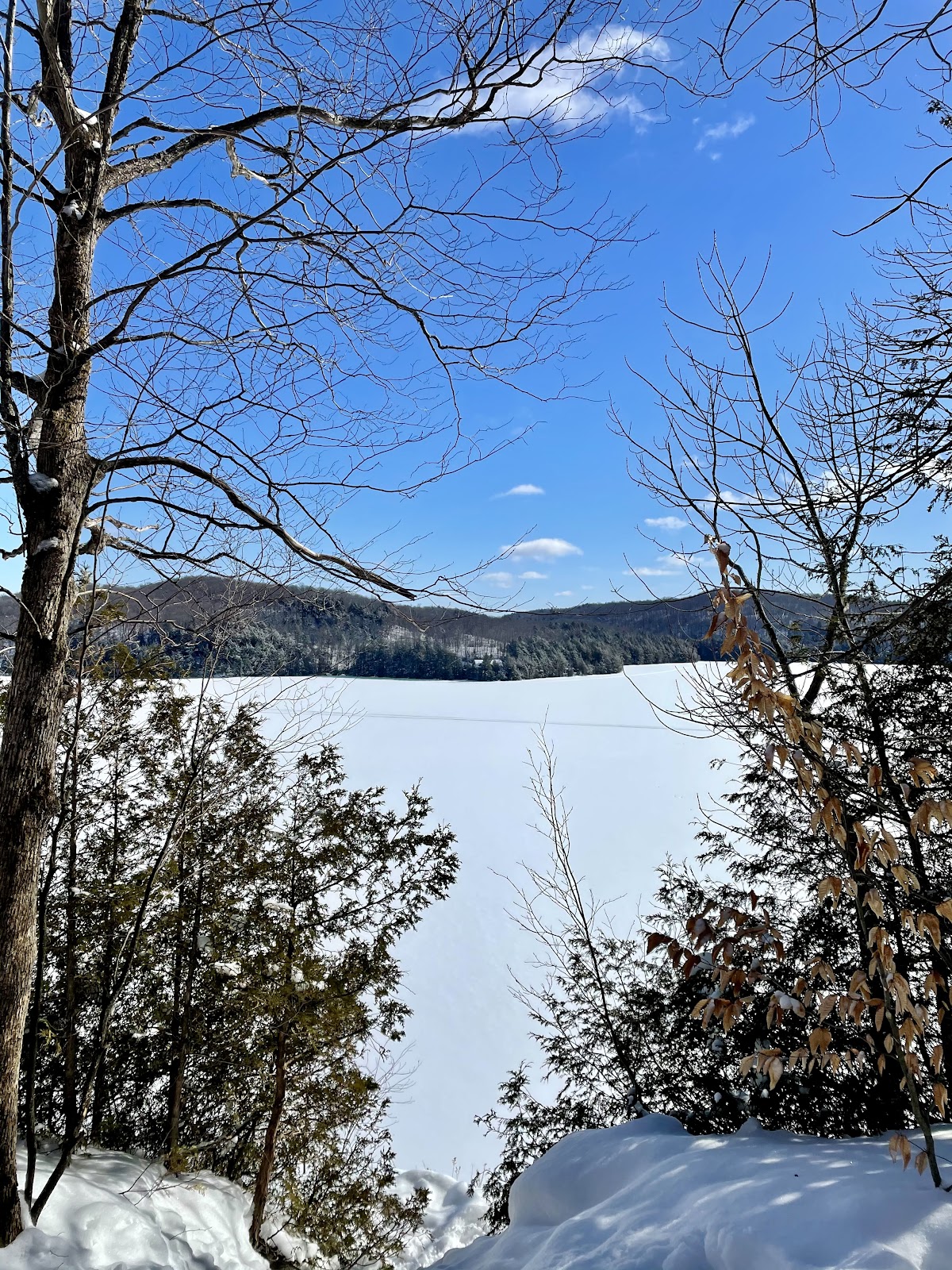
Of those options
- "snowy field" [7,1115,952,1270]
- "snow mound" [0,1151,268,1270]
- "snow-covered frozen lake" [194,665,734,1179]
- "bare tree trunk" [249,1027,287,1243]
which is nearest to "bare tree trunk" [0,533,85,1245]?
"snow mound" [0,1151,268,1270]

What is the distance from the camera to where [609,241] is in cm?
284

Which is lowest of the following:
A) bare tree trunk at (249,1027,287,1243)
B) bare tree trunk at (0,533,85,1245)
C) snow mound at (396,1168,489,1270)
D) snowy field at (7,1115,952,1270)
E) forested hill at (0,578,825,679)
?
snow mound at (396,1168,489,1270)

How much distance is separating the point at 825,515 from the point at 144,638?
4.73 meters

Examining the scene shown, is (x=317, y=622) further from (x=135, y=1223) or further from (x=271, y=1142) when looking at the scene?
(x=271, y=1142)

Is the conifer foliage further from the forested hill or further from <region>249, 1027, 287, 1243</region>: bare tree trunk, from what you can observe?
the forested hill

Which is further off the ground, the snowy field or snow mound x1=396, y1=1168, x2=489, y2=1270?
the snowy field

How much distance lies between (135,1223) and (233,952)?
201cm

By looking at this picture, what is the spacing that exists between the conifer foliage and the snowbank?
0.34 metres

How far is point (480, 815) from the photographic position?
57.0 feet

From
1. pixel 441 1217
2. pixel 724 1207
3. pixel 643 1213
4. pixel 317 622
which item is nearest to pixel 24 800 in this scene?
pixel 317 622

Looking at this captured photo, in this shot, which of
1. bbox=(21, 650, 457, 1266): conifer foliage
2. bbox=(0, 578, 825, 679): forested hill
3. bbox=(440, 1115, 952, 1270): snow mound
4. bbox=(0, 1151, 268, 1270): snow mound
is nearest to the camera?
bbox=(440, 1115, 952, 1270): snow mound

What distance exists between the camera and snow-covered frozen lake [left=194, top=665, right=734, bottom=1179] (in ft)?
33.3

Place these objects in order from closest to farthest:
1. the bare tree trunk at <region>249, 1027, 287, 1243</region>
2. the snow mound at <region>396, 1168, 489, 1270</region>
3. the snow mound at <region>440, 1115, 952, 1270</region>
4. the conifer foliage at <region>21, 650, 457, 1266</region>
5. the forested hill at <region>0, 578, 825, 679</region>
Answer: the snow mound at <region>440, 1115, 952, 1270</region>
the forested hill at <region>0, 578, 825, 679</region>
the conifer foliage at <region>21, 650, 457, 1266</region>
the bare tree trunk at <region>249, 1027, 287, 1243</region>
the snow mound at <region>396, 1168, 489, 1270</region>

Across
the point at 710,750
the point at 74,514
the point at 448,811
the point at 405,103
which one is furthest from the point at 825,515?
the point at 710,750
